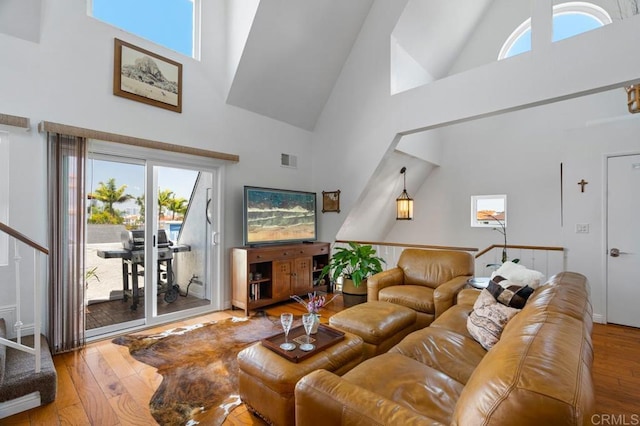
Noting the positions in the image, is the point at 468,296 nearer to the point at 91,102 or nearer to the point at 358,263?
the point at 358,263

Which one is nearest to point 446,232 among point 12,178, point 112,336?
point 112,336

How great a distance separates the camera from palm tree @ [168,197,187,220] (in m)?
3.77

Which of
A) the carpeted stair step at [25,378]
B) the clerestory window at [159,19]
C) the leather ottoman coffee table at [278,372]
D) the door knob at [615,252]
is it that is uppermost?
the clerestory window at [159,19]

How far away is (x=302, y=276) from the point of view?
15.2ft

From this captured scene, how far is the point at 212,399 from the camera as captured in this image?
2113 millimetres

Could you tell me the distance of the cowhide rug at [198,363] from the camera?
78.7 inches

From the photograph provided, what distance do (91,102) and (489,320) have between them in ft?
13.4

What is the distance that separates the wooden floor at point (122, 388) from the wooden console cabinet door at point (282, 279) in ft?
6.23

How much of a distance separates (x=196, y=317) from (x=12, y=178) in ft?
7.73

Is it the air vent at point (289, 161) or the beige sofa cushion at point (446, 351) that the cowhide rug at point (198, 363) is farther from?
the air vent at point (289, 161)

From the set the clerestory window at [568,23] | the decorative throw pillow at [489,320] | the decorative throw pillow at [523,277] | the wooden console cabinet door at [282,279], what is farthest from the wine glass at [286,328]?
the clerestory window at [568,23]

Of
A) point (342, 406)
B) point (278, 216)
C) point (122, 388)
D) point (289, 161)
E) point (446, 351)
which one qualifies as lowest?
point (122, 388)

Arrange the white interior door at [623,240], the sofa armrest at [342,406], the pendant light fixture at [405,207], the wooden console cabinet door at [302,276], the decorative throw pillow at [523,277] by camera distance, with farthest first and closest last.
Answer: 1. the pendant light fixture at [405,207]
2. the wooden console cabinet door at [302,276]
3. the white interior door at [623,240]
4. the decorative throw pillow at [523,277]
5. the sofa armrest at [342,406]

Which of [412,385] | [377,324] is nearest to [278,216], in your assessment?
[377,324]
